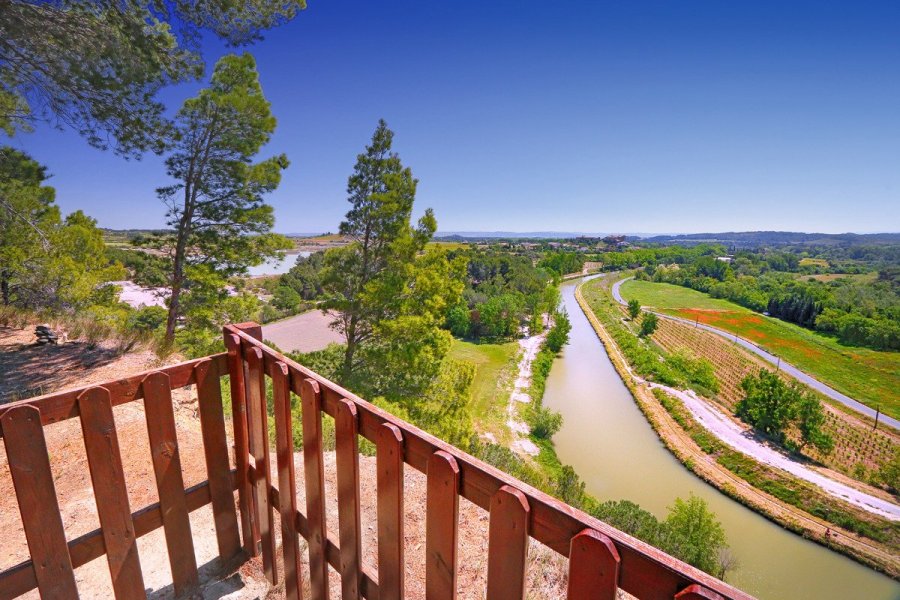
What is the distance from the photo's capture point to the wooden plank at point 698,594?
77cm

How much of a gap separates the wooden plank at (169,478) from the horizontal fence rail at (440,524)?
42 centimetres

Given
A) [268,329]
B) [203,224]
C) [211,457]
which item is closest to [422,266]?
[203,224]

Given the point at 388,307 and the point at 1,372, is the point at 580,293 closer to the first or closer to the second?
the point at 388,307

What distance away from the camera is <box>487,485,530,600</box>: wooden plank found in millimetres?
1062

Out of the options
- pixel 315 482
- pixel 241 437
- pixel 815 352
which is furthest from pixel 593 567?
pixel 815 352

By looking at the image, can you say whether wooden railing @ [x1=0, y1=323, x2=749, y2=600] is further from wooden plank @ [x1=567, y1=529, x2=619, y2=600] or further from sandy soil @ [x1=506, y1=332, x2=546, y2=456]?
sandy soil @ [x1=506, y1=332, x2=546, y2=456]

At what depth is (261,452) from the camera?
231 centimetres

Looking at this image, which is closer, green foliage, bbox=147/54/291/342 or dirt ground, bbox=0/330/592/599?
dirt ground, bbox=0/330/592/599

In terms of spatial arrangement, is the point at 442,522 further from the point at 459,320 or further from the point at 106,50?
the point at 459,320

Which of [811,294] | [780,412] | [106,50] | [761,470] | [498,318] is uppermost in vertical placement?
[106,50]

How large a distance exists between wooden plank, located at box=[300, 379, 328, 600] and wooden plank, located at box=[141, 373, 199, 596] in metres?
0.67

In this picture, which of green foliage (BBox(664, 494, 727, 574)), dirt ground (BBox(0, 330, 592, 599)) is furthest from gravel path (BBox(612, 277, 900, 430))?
dirt ground (BBox(0, 330, 592, 599))

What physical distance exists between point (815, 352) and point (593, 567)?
61218mm

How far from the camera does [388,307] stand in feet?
36.3
